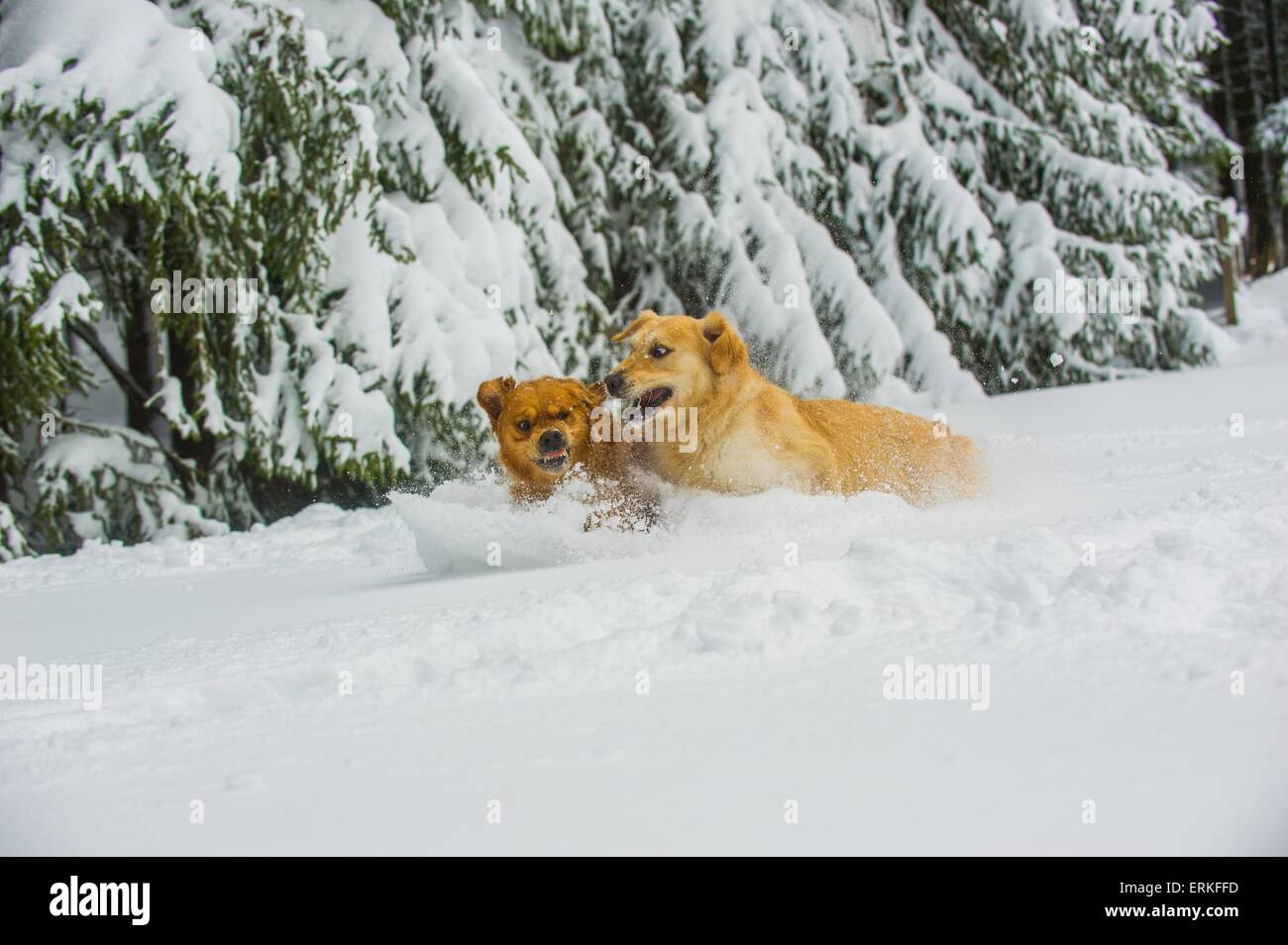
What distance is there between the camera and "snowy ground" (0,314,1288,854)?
1.93 metres

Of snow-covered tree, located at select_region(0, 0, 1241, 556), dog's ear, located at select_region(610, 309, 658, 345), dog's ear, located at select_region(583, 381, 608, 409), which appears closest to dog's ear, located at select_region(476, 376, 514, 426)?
dog's ear, located at select_region(583, 381, 608, 409)

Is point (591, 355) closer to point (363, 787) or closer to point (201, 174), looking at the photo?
point (201, 174)

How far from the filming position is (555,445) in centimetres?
508

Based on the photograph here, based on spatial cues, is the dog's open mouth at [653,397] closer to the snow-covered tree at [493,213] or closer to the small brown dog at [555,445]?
the small brown dog at [555,445]

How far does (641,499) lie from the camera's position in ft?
16.8

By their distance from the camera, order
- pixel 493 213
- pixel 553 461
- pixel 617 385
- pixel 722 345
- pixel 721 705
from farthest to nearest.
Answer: pixel 493 213, pixel 553 461, pixel 722 345, pixel 617 385, pixel 721 705

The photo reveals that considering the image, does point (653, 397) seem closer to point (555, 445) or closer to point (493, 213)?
point (555, 445)

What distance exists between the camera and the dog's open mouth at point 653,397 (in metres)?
4.96

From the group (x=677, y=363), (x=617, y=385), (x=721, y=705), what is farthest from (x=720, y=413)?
(x=721, y=705)

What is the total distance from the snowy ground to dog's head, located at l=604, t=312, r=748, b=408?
65 cm

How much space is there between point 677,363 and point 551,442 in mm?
645

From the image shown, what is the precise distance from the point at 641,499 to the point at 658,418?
0.37 metres

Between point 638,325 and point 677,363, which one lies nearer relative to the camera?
point 677,363

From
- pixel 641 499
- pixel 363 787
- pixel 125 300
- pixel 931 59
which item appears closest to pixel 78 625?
pixel 641 499
